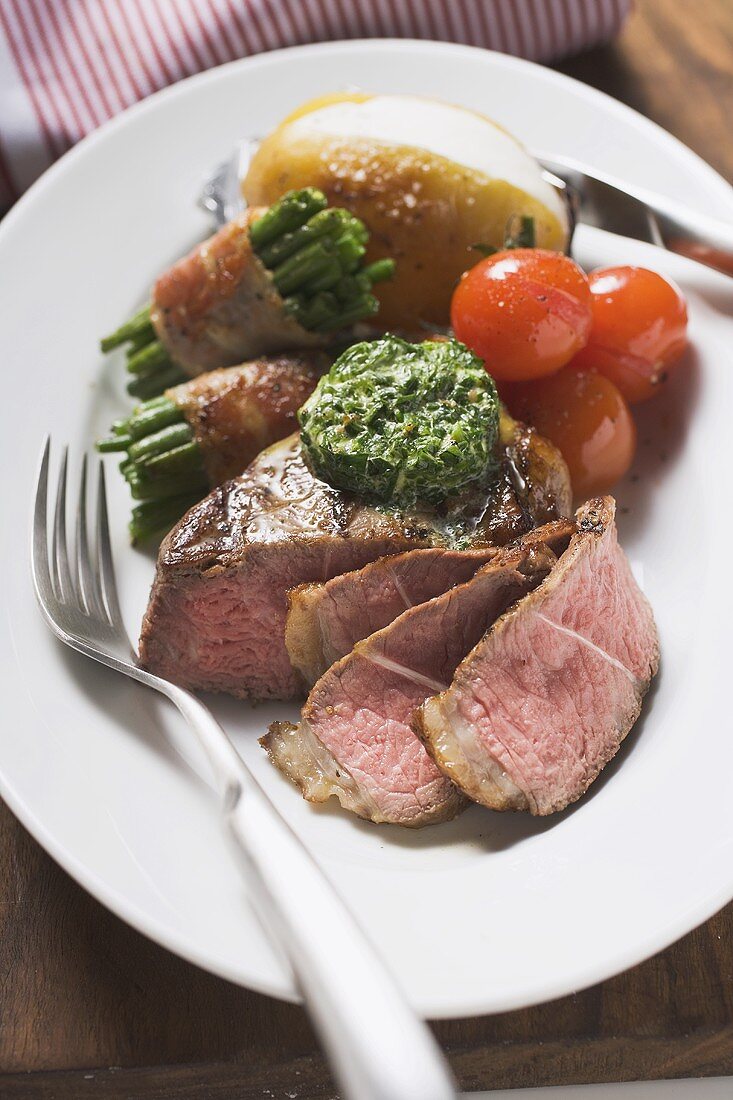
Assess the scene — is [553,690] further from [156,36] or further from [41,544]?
[156,36]

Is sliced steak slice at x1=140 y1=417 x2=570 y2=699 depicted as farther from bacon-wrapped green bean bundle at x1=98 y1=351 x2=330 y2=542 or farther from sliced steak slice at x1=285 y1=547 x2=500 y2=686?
bacon-wrapped green bean bundle at x1=98 y1=351 x2=330 y2=542

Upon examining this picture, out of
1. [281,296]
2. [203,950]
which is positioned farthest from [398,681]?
[281,296]

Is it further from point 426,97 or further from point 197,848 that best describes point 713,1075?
point 426,97

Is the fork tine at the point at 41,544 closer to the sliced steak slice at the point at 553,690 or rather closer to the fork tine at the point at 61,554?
the fork tine at the point at 61,554

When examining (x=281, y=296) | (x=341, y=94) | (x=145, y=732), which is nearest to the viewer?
(x=145, y=732)

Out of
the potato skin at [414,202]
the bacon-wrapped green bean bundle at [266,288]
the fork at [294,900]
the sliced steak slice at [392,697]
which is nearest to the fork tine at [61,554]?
the fork at [294,900]

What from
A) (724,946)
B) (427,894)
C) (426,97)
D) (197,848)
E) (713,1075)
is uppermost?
(426,97)
